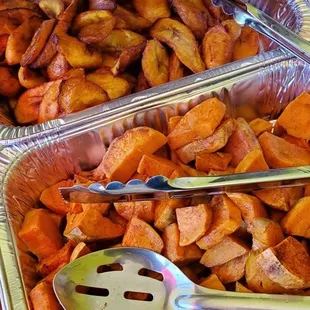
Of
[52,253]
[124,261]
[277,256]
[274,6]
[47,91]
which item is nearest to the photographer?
[277,256]

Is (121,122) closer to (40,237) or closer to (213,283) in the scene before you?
(40,237)

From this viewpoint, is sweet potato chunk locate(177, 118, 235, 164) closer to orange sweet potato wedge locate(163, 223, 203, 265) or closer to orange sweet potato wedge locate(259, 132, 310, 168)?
orange sweet potato wedge locate(259, 132, 310, 168)

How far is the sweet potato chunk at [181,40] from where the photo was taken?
1381mm

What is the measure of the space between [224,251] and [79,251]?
30 centimetres

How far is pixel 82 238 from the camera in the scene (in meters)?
1.07

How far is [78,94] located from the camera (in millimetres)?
1295

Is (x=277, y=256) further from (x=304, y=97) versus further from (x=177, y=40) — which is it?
(x=177, y=40)

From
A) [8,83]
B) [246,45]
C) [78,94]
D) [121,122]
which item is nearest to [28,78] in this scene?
[8,83]

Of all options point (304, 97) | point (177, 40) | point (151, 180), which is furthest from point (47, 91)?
point (304, 97)

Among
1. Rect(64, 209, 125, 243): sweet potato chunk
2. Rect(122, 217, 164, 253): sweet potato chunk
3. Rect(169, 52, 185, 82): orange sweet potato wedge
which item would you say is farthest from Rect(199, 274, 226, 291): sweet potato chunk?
Rect(169, 52, 185, 82): orange sweet potato wedge

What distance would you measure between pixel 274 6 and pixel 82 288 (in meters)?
1.13

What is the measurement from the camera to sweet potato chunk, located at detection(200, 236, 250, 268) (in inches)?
38.7

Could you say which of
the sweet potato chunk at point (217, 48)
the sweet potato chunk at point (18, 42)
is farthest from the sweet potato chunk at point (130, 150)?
the sweet potato chunk at point (18, 42)

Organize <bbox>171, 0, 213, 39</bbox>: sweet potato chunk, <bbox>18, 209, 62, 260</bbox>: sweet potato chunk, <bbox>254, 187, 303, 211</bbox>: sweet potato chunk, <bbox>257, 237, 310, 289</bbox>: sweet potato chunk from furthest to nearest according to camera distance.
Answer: <bbox>171, 0, 213, 39</bbox>: sweet potato chunk
<bbox>18, 209, 62, 260</bbox>: sweet potato chunk
<bbox>254, 187, 303, 211</bbox>: sweet potato chunk
<bbox>257, 237, 310, 289</bbox>: sweet potato chunk
